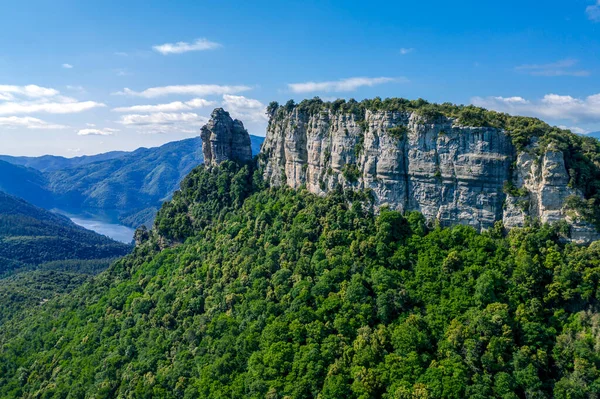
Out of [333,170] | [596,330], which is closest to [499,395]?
[596,330]

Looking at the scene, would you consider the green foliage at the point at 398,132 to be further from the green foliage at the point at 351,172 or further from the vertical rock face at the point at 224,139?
the vertical rock face at the point at 224,139

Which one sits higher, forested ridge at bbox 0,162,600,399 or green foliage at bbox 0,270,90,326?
forested ridge at bbox 0,162,600,399

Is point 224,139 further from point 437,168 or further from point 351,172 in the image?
point 437,168

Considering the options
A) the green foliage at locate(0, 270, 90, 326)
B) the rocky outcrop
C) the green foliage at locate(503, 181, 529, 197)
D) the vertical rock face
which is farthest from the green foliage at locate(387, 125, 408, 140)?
the green foliage at locate(0, 270, 90, 326)

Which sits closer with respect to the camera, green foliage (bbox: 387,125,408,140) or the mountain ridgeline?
the mountain ridgeline

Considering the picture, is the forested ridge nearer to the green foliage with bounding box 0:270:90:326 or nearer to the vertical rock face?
the vertical rock face

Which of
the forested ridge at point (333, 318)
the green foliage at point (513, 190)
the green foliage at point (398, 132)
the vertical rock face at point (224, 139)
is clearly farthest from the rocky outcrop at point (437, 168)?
the vertical rock face at point (224, 139)

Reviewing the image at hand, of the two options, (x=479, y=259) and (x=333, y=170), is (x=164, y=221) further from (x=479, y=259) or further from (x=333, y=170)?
(x=479, y=259)
